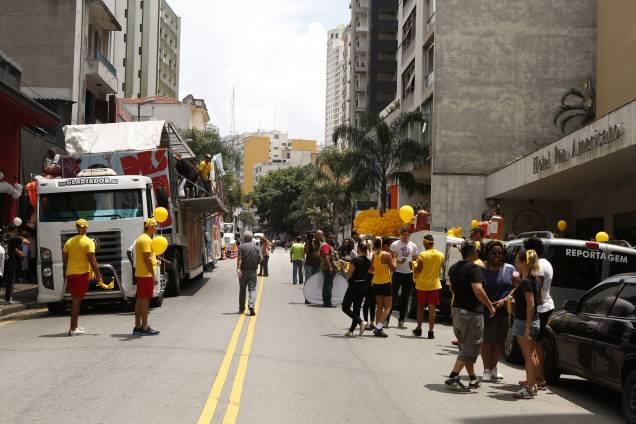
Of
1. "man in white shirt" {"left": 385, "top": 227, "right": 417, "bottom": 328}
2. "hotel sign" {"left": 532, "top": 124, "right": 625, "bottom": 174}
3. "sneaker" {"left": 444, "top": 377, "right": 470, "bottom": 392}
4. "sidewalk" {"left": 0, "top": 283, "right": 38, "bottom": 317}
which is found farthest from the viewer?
"hotel sign" {"left": 532, "top": 124, "right": 625, "bottom": 174}

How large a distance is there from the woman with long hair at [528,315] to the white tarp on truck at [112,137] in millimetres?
12125

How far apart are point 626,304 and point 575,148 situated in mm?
15992

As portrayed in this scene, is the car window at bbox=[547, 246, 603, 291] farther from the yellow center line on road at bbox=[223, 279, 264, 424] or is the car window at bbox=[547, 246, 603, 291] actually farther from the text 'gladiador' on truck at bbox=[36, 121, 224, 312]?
the text 'gladiador' on truck at bbox=[36, 121, 224, 312]

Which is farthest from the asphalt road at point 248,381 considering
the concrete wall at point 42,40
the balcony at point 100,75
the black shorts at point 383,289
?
the balcony at point 100,75

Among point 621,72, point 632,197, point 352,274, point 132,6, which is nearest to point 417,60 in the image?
point 621,72

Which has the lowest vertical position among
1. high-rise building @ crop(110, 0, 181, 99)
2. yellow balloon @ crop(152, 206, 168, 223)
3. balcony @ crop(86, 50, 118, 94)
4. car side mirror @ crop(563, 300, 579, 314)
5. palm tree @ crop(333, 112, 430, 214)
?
car side mirror @ crop(563, 300, 579, 314)

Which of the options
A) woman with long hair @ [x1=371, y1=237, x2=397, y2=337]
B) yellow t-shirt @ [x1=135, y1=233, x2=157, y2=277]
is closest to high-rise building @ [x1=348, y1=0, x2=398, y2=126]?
woman with long hair @ [x1=371, y1=237, x2=397, y2=337]

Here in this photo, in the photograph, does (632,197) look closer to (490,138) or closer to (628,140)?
(628,140)

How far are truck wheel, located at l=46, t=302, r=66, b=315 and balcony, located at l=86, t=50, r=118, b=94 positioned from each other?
799 inches

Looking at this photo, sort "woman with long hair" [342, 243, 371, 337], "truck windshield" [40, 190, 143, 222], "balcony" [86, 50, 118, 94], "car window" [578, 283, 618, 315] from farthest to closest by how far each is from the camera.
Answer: "balcony" [86, 50, 118, 94], "truck windshield" [40, 190, 143, 222], "woman with long hair" [342, 243, 371, 337], "car window" [578, 283, 618, 315]

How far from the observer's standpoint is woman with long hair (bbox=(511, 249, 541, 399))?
8.55 metres

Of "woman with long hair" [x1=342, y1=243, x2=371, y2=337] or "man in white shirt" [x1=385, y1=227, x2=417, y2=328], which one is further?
"man in white shirt" [x1=385, y1=227, x2=417, y2=328]

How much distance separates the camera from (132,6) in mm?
76375

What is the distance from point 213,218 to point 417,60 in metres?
16.5
